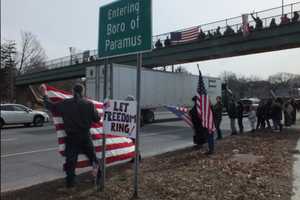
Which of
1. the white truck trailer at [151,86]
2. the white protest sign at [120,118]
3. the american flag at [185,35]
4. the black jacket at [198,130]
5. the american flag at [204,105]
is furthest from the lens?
the american flag at [185,35]

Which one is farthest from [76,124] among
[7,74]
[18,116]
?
[7,74]

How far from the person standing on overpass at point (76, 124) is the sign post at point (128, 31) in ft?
2.77

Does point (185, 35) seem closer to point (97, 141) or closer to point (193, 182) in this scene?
point (97, 141)

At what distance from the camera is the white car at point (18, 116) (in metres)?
24.2

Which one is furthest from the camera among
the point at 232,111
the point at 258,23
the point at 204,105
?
the point at 258,23

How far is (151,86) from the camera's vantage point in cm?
2755

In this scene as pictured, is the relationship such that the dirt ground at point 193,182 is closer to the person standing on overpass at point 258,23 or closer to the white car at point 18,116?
the white car at point 18,116

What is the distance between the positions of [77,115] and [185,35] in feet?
92.1

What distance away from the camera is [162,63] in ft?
118

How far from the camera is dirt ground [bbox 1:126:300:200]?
5719 mm

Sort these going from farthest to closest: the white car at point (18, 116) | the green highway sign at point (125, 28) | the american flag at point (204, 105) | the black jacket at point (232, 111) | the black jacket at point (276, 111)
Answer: the white car at point (18, 116)
the black jacket at point (276, 111)
the black jacket at point (232, 111)
the american flag at point (204, 105)
the green highway sign at point (125, 28)

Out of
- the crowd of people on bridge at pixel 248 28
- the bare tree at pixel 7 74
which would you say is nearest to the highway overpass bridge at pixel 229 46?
the crowd of people on bridge at pixel 248 28

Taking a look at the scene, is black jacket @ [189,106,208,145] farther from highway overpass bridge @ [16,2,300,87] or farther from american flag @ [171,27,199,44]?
american flag @ [171,27,199,44]

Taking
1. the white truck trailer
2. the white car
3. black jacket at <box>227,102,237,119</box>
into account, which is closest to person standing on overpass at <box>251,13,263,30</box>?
the white truck trailer
